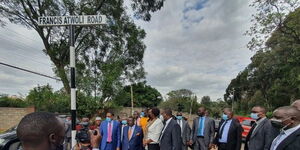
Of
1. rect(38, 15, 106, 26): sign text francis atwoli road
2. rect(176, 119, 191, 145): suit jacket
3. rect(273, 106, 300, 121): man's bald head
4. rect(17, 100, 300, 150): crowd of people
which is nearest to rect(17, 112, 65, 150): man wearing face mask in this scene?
rect(17, 100, 300, 150): crowd of people

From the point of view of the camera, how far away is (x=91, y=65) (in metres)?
21.9

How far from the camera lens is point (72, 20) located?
14.8 ft

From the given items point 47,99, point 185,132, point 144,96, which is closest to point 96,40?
point 47,99

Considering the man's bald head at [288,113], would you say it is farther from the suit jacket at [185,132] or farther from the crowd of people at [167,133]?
the suit jacket at [185,132]

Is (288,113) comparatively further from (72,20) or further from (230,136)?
(72,20)

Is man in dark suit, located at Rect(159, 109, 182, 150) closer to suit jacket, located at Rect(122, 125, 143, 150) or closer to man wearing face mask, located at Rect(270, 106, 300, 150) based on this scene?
suit jacket, located at Rect(122, 125, 143, 150)

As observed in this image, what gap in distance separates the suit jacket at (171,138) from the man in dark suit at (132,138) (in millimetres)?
1216

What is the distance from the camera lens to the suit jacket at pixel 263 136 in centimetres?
432

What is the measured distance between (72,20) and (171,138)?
321 cm

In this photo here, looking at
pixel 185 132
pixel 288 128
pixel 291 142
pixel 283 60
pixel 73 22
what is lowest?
pixel 185 132

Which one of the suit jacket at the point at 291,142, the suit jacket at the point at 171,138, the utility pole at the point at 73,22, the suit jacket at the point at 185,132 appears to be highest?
the utility pole at the point at 73,22

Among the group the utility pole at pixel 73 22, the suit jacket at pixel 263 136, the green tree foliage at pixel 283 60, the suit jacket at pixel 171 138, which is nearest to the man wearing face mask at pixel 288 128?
the suit jacket at pixel 263 136

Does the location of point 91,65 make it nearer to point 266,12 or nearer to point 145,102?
point 266,12

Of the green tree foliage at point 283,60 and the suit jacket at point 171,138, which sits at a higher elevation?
the green tree foliage at point 283,60
